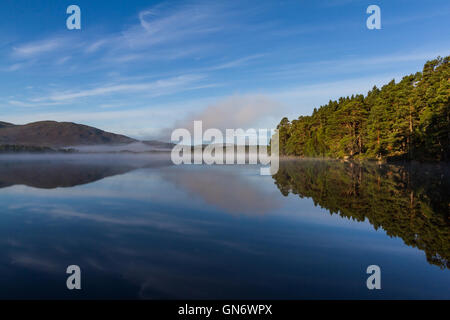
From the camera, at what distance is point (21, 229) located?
8.86 m

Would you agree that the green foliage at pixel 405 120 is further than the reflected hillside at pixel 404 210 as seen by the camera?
Yes

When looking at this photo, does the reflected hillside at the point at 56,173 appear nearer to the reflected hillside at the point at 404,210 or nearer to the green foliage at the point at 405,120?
the reflected hillside at the point at 404,210

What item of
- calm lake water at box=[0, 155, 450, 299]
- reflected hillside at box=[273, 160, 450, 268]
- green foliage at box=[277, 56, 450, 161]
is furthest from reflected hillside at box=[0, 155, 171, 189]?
green foliage at box=[277, 56, 450, 161]

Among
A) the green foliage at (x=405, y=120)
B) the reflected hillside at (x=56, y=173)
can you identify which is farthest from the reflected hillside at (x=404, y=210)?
the green foliage at (x=405, y=120)

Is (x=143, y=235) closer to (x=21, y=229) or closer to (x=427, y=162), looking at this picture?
(x=21, y=229)

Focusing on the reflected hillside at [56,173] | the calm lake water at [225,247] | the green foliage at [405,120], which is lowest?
the calm lake water at [225,247]

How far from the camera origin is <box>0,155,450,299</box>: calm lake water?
16.6 ft

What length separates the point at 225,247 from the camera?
7.18 metres

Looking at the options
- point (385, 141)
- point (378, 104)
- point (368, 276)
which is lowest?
point (368, 276)

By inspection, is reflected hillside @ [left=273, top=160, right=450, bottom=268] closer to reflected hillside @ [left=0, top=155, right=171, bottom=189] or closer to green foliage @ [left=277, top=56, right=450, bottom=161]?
reflected hillside @ [left=0, top=155, right=171, bottom=189]

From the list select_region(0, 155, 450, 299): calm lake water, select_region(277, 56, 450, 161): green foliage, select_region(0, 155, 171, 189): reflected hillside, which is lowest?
select_region(0, 155, 450, 299): calm lake water

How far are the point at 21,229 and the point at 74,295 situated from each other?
5553 millimetres

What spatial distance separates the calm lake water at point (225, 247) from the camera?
16.6ft
